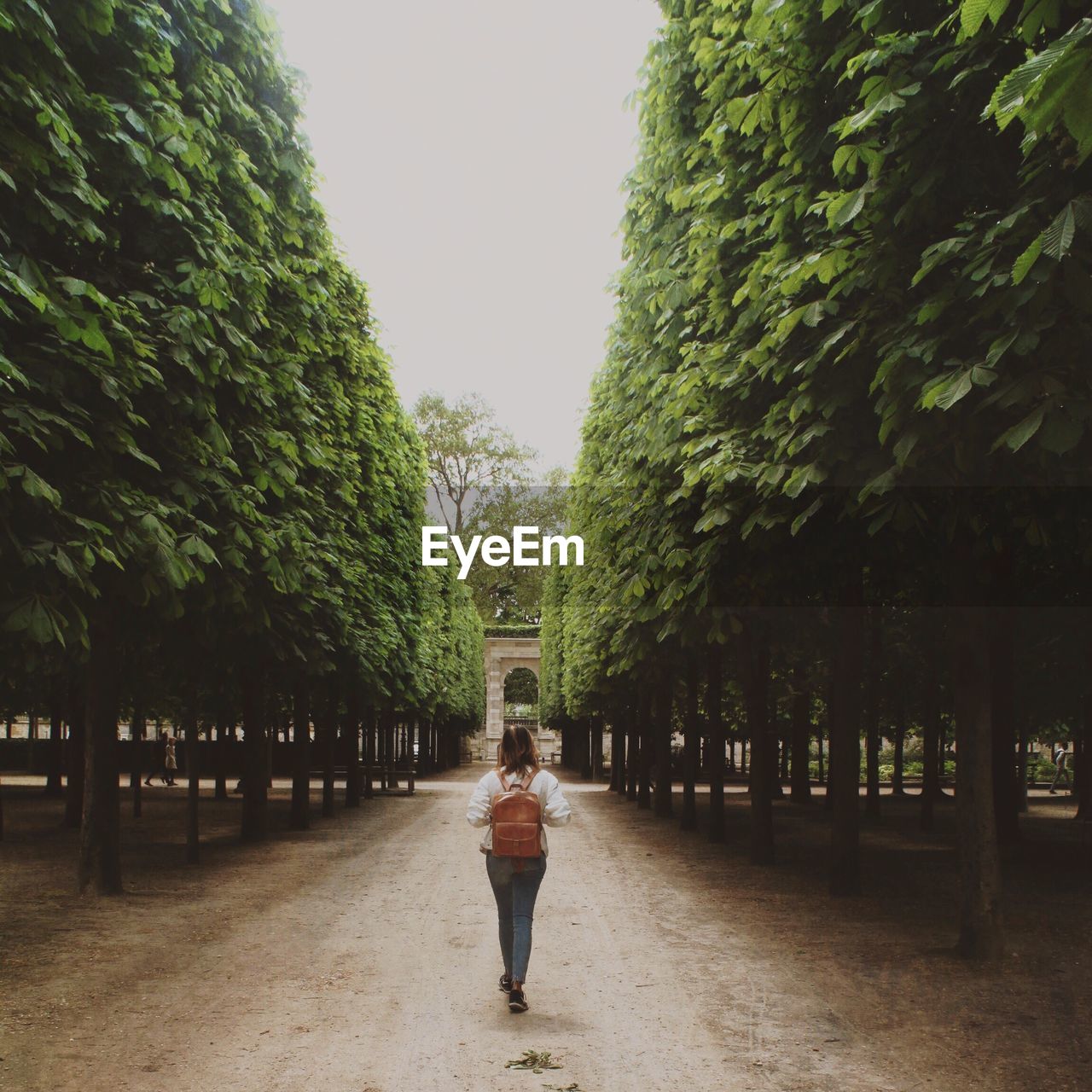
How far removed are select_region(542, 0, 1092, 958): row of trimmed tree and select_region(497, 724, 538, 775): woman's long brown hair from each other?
263cm

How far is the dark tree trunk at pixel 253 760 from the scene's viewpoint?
21016 mm

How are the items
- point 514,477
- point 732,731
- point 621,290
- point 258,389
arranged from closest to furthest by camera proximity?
point 258,389 < point 621,290 < point 732,731 < point 514,477

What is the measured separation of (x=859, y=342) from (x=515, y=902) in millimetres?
4586

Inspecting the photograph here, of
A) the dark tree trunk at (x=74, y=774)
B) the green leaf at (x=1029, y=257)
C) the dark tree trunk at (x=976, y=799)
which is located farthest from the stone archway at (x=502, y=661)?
the green leaf at (x=1029, y=257)

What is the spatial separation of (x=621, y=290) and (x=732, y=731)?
127 feet

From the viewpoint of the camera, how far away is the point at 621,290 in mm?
18641

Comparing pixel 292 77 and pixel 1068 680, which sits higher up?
pixel 292 77

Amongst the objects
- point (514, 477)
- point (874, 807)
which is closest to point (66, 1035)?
point (874, 807)


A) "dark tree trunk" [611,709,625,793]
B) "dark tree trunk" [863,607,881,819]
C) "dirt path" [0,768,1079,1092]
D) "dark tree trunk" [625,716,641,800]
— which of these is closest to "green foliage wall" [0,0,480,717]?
"dirt path" [0,768,1079,1092]

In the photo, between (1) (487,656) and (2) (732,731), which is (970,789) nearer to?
(2) (732,731)

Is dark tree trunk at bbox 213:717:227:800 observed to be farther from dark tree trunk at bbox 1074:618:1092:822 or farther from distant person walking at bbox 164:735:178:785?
dark tree trunk at bbox 1074:618:1092:822

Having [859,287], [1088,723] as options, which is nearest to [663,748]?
[1088,723]

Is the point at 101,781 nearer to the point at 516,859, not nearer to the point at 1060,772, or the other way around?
the point at 516,859

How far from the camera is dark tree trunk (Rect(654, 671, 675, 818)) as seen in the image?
27.4 m
